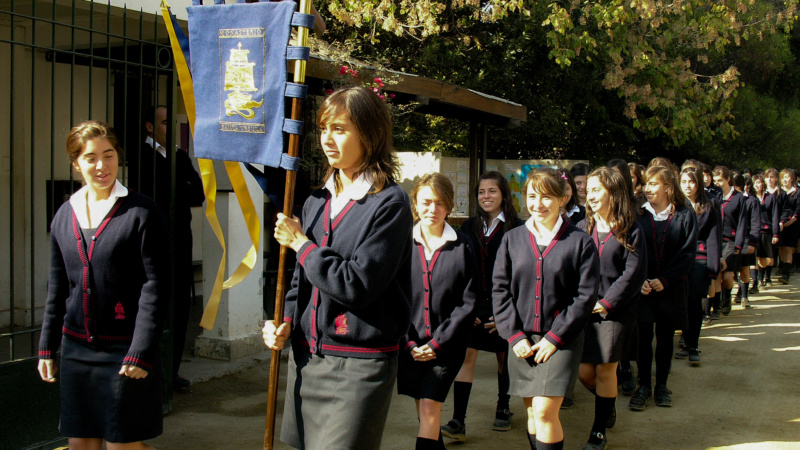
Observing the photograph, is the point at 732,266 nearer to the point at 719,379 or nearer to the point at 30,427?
the point at 719,379

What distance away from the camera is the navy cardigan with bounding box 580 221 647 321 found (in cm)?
476

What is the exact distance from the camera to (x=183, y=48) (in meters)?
3.12

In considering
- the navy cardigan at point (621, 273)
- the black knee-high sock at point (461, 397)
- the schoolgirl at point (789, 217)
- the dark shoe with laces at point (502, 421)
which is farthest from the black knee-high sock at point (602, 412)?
the schoolgirl at point (789, 217)

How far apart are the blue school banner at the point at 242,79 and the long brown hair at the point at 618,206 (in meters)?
2.72

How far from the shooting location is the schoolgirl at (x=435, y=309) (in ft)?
13.3

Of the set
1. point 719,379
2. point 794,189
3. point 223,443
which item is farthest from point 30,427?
point 794,189

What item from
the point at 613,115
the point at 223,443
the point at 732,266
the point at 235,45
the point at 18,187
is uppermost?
the point at 613,115

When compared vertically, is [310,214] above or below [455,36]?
below

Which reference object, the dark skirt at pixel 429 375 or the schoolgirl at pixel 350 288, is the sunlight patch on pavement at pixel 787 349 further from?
→ the schoolgirl at pixel 350 288

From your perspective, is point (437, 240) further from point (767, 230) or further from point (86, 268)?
point (767, 230)

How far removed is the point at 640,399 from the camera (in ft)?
18.6

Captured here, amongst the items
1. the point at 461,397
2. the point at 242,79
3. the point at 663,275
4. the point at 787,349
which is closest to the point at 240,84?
the point at 242,79

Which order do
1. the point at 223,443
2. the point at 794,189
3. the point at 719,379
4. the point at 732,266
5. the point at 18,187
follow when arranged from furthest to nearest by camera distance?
the point at 794,189, the point at 732,266, the point at 18,187, the point at 719,379, the point at 223,443

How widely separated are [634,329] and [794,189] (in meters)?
9.60
